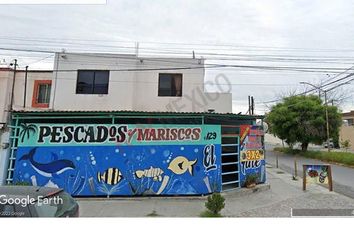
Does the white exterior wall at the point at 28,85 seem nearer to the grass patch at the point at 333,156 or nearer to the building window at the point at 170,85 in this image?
the building window at the point at 170,85

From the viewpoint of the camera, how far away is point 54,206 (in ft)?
12.8

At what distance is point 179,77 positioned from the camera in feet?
52.1

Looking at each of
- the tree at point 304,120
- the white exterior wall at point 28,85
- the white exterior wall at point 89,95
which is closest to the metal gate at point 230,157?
the white exterior wall at point 89,95

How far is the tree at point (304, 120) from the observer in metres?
24.6

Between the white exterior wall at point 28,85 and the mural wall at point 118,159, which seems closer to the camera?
the mural wall at point 118,159

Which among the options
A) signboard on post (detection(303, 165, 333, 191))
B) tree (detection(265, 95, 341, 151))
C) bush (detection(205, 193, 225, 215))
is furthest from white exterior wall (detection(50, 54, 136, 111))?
tree (detection(265, 95, 341, 151))

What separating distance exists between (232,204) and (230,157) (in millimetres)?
1981

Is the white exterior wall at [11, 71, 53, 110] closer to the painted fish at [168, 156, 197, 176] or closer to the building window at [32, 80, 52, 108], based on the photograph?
the building window at [32, 80, 52, 108]

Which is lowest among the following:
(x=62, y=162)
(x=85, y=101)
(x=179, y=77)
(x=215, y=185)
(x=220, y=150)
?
(x=215, y=185)

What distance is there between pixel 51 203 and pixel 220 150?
5958 mm

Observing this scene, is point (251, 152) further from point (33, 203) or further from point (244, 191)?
point (33, 203)

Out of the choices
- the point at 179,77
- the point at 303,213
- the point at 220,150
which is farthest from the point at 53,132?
the point at 179,77

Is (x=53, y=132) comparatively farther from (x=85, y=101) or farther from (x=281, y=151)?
(x=281, y=151)

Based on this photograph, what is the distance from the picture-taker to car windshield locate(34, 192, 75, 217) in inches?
146
